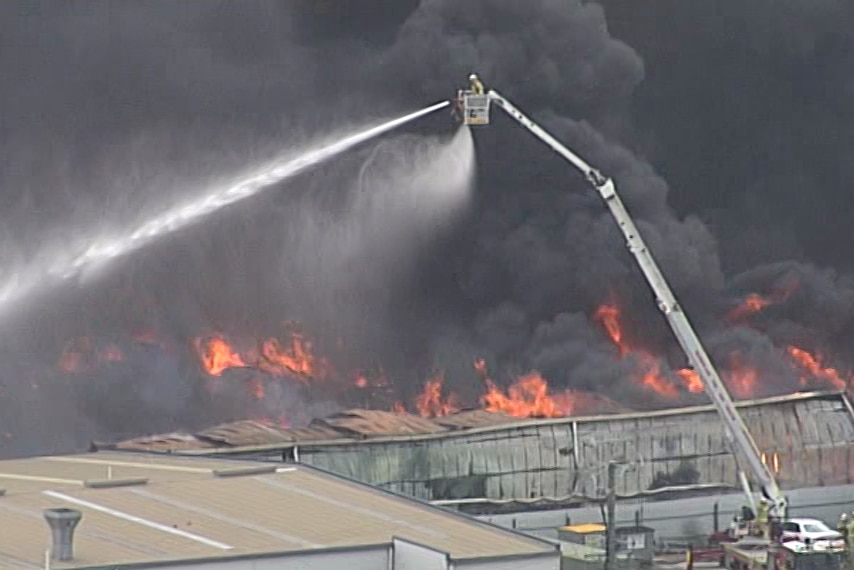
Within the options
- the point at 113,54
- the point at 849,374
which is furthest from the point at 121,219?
the point at 849,374

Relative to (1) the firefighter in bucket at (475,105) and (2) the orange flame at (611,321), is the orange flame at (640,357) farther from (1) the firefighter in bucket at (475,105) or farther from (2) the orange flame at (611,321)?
(1) the firefighter in bucket at (475,105)

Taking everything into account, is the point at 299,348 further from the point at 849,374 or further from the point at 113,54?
the point at 849,374

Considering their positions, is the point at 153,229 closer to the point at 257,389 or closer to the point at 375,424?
the point at 257,389

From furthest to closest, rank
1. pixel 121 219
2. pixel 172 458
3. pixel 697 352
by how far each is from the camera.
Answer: pixel 121 219, pixel 697 352, pixel 172 458

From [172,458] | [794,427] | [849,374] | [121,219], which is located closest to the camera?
[172,458]

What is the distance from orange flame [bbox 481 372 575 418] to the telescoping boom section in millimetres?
13862

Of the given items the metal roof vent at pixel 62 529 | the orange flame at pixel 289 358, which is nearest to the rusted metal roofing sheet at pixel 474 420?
the orange flame at pixel 289 358

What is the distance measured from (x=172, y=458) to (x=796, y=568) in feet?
46.5

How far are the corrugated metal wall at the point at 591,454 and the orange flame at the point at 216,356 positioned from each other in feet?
38.6

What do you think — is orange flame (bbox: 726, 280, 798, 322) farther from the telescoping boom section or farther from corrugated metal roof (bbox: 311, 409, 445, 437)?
the telescoping boom section

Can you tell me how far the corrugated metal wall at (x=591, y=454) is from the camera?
202 ft

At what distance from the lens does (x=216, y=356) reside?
7231 centimetres

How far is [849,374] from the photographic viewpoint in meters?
77.8

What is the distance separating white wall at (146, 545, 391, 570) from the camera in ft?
134
